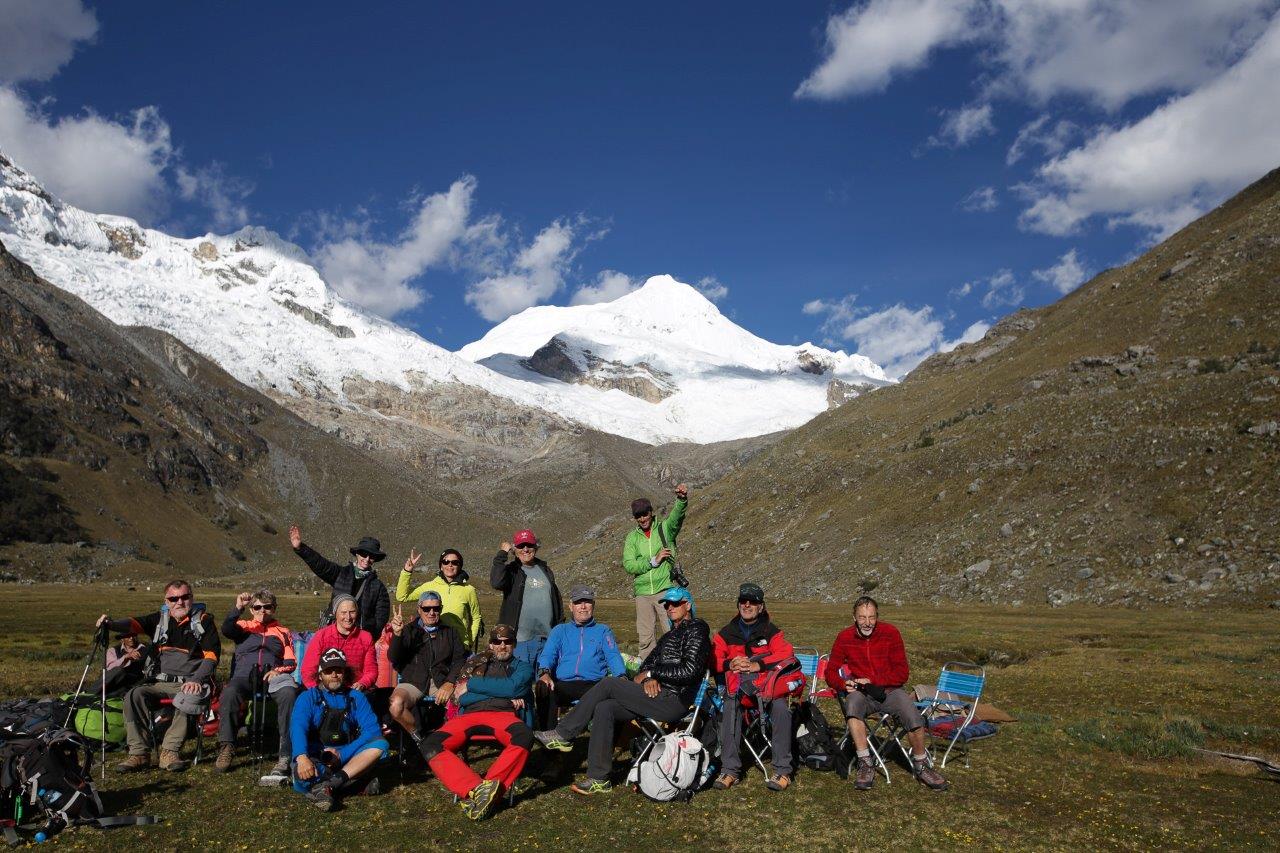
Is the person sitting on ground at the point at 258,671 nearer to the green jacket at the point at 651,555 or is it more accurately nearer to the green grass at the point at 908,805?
the green grass at the point at 908,805

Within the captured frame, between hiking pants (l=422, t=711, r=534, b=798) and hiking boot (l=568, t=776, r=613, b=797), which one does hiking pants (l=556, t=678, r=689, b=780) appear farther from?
hiking pants (l=422, t=711, r=534, b=798)

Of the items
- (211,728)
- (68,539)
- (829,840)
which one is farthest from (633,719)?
(68,539)

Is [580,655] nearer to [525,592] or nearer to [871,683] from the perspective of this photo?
[525,592]

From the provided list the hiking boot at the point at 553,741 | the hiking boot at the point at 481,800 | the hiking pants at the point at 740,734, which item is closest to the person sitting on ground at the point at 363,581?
the hiking boot at the point at 553,741

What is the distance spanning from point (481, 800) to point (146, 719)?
19.4ft

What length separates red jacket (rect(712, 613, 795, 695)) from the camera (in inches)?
462

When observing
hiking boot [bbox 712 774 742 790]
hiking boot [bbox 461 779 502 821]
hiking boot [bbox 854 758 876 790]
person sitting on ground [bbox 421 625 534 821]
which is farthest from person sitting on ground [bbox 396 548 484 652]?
hiking boot [bbox 854 758 876 790]

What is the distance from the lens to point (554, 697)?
1228cm

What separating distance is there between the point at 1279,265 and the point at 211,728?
85187mm

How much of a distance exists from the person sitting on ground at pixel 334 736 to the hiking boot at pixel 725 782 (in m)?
4.61

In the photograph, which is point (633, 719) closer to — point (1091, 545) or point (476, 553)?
point (1091, 545)

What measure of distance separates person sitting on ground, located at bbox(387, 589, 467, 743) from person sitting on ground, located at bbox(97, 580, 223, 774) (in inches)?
113

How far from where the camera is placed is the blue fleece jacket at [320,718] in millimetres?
10383

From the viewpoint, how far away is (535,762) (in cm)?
1225
